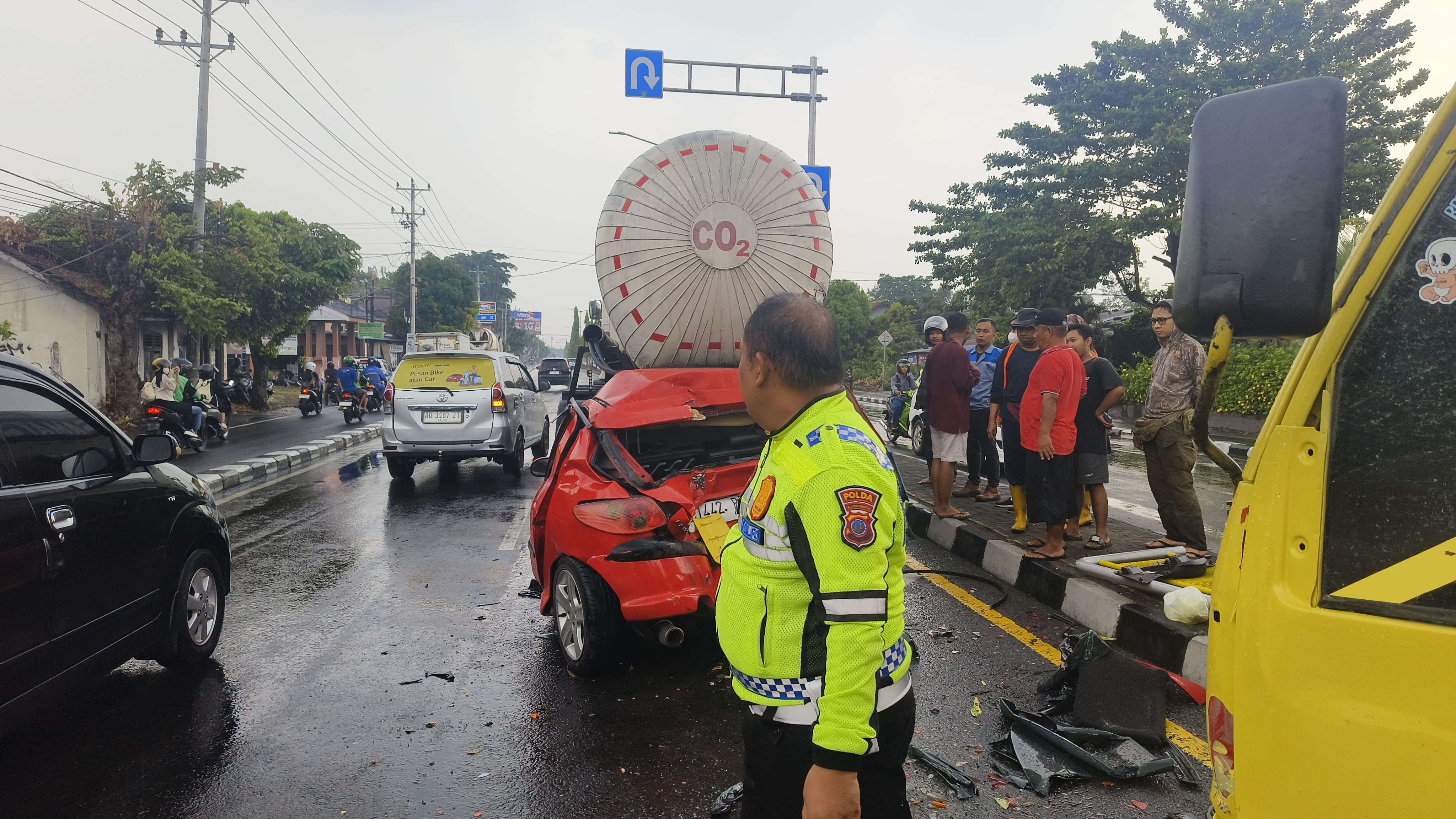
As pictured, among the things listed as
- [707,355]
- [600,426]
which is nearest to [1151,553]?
[707,355]

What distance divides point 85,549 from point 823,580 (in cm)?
316

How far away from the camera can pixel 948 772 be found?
9.91 ft

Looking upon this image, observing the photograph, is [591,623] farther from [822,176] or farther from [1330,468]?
[822,176]

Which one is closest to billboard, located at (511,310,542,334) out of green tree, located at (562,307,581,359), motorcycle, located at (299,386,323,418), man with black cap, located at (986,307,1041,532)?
green tree, located at (562,307,581,359)

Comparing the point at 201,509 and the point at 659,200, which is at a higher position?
the point at 659,200

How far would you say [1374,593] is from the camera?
1420 millimetres

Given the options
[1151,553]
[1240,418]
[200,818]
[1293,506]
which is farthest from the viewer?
[1240,418]

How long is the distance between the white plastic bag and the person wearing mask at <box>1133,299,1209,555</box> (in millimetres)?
1420

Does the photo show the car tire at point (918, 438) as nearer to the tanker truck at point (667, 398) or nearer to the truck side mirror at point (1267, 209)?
the tanker truck at point (667, 398)

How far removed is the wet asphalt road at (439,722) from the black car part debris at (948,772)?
0.04 m

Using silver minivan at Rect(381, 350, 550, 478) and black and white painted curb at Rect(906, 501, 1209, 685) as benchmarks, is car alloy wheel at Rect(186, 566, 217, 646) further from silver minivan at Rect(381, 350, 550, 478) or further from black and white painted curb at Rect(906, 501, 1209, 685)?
silver minivan at Rect(381, 350, 550, 478)

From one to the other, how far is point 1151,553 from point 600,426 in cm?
381

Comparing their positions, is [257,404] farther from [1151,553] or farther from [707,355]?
[1151,553]

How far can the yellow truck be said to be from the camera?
53.2 inches
